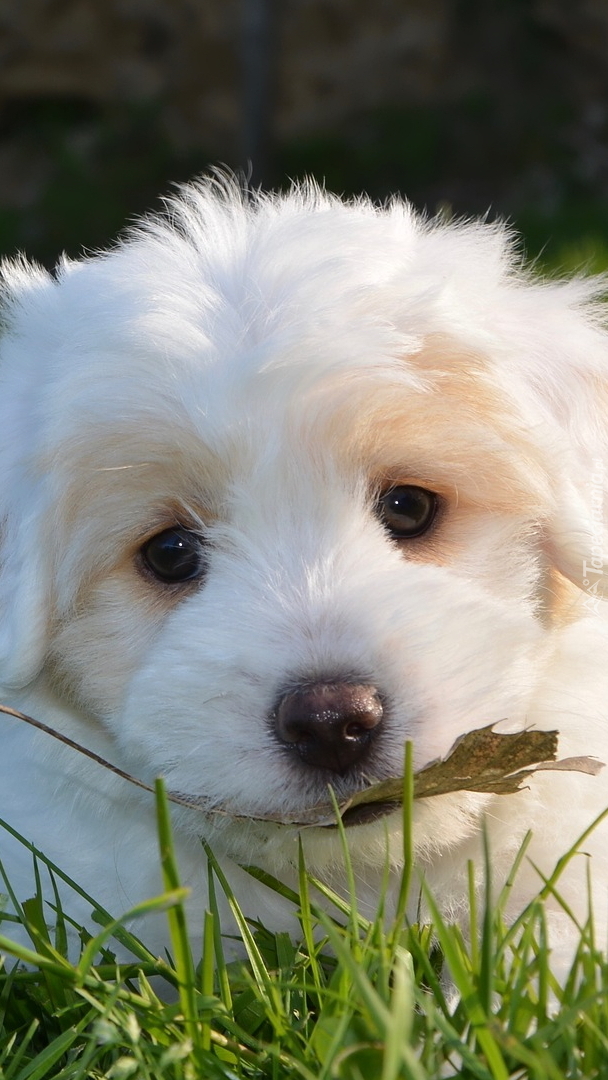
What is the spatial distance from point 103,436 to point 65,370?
0.24 meters

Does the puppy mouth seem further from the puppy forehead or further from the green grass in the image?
the puppy forehead

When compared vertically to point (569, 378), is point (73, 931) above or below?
below

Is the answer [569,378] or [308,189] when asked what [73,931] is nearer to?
[569,378]

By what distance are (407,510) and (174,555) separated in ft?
1.79

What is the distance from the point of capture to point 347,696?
238 centimetres

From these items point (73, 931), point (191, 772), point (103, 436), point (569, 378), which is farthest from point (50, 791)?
point (569, 378)

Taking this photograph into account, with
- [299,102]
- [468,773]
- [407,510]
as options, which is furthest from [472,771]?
[299,102]

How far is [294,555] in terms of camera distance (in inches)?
107

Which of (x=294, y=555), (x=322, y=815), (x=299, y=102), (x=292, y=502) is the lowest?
(x=322, y=815)

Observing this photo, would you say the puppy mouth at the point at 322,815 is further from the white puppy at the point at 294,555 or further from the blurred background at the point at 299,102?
the blurred background at the point at 299,102

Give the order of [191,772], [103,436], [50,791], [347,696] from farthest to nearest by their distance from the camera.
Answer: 1. [50,791]
2. [103,436]
3. [191,772]
4. [347,696]

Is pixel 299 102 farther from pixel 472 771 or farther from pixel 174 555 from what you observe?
pixel 472 771

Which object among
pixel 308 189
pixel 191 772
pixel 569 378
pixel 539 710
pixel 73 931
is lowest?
pixel 73 931

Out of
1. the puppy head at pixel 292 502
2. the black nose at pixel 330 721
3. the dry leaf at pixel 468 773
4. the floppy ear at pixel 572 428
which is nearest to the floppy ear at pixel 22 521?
the puppy head at pixel 292 502
